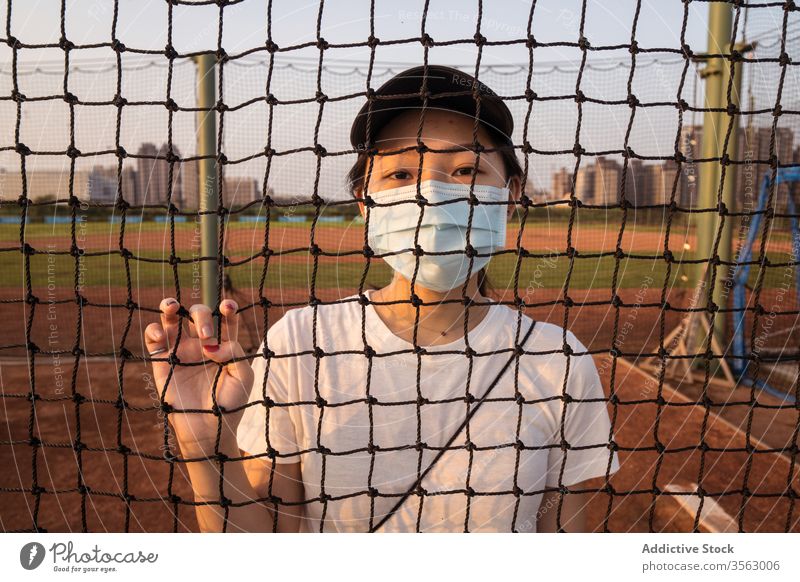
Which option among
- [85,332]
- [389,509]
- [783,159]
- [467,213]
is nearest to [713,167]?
[783,159]

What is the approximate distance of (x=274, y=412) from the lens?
1.50 metres

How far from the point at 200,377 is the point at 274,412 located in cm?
29

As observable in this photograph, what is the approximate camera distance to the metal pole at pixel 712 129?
466 cm

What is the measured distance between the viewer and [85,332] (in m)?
7.92

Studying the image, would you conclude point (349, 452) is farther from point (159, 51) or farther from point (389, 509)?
point (159, 51)

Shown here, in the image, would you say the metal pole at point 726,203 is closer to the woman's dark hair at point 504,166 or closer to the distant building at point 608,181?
the distant building at point 608,181

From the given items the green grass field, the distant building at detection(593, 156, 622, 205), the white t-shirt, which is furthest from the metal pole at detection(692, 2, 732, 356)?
the white t-shirt

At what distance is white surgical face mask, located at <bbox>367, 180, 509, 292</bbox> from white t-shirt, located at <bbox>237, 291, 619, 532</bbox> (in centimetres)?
15

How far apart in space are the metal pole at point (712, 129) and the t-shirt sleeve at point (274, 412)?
151 inches

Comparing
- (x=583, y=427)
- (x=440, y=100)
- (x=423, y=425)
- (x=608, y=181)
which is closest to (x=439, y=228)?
(x=440, y=100)

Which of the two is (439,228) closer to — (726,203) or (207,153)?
(207,153)

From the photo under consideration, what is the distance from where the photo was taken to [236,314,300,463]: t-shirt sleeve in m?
1.47

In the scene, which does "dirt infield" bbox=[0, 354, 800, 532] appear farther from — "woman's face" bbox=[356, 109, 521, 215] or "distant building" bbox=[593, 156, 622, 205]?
"distant building" bbox=[593, 156, 622, 205]

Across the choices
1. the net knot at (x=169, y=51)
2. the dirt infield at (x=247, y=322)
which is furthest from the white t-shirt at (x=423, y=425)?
the dirt infield at (x=247, y=322)
